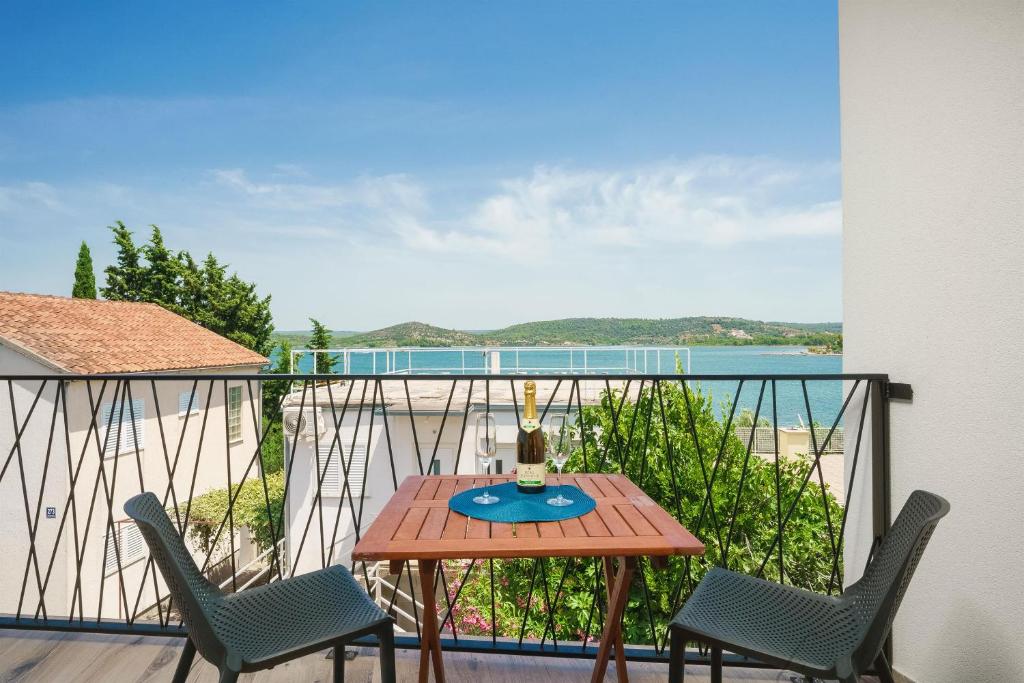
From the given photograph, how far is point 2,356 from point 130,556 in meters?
4.35

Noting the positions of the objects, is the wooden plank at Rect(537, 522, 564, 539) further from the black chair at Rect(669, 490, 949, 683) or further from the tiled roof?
the tiled roof

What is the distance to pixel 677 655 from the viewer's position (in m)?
1.46

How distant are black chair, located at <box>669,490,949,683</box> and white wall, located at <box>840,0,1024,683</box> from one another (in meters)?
0.58

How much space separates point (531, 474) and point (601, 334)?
23081mm

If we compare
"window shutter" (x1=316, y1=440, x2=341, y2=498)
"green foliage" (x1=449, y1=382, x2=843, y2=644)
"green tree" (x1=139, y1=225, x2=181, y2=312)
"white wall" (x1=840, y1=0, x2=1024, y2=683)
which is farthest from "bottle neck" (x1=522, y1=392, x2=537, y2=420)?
"green tree" (x1=139, y1=225, x2=181, y2=312)

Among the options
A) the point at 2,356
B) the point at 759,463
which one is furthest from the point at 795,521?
the point at 2,356

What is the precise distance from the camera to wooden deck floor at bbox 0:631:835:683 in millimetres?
2062

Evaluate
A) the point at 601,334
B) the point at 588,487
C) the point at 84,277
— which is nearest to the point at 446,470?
the point at 588,487

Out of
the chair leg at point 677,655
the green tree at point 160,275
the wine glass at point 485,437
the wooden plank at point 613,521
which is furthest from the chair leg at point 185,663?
the green tree at point 160,275

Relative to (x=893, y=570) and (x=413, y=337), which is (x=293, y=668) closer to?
(x=893, y=570)

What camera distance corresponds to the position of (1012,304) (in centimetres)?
169

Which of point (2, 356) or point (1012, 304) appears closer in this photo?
point (1012, 304)

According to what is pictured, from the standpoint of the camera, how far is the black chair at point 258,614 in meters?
1.27

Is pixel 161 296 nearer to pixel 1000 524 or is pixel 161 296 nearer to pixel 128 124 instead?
pixel 128 124
